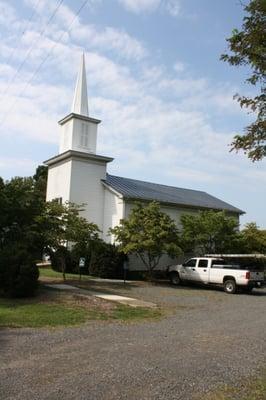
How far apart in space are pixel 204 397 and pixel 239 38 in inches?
198

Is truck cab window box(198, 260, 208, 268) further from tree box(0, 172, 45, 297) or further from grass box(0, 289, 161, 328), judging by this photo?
grass box(0, 289, 161, 328)

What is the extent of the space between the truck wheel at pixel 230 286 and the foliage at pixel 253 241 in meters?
9.45

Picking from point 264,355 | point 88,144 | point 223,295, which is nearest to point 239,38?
point 264,355

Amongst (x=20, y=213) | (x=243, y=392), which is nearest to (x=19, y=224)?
(x=20, y=213)

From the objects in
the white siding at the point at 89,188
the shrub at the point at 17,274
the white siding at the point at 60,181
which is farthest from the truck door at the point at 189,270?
the shrub at the point at 17,274

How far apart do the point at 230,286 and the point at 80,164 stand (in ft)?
51.2

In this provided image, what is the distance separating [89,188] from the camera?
35781 millimetres

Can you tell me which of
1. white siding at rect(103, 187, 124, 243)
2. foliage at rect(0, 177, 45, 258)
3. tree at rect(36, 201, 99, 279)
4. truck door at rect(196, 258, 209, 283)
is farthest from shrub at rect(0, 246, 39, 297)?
white siding at rect(103, 187, 124, 243)

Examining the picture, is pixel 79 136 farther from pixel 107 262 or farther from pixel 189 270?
pixel 189 270

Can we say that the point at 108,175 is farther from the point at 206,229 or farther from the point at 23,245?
the point at 23,245

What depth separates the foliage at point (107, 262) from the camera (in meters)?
31.1

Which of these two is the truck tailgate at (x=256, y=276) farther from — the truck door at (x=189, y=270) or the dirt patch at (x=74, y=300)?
the dirt patch at (x=74, y=300)

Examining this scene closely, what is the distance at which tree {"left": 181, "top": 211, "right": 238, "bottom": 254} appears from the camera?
31859 millimetres

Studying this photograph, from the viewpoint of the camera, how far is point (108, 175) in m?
39.7
